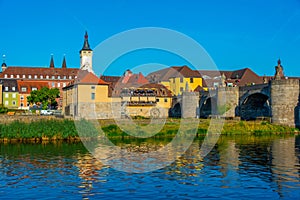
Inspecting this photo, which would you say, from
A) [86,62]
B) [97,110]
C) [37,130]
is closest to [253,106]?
[97,110]

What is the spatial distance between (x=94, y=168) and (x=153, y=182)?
6015mm

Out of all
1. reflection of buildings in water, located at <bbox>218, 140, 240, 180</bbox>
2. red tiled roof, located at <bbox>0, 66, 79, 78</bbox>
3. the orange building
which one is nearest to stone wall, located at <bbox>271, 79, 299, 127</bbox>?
reflection of buildings in water, located at <bbox>218, 140, 240, 180</bbox>

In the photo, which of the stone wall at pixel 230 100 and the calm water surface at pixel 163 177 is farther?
the stone wall at pixel 230 100

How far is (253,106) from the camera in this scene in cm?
6831

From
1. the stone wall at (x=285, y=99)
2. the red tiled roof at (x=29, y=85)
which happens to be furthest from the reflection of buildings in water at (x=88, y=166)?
the red tiled roof at (x=29, y=85)

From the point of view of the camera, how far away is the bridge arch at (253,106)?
216ft

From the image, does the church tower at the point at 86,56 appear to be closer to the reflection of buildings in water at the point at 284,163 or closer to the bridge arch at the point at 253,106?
the bridge arch at the point at 253,106

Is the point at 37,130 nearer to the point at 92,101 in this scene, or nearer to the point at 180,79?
the point at 92,101

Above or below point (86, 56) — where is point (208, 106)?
below

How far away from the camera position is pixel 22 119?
52656mm

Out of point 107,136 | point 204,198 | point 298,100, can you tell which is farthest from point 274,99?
point 204,198

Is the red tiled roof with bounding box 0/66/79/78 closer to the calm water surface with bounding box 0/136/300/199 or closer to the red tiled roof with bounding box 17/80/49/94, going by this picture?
the red tiled roof with bounding box 17/80/49/94

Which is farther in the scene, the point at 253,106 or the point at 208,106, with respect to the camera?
the point at 208,106

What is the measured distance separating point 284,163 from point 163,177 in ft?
32.0
